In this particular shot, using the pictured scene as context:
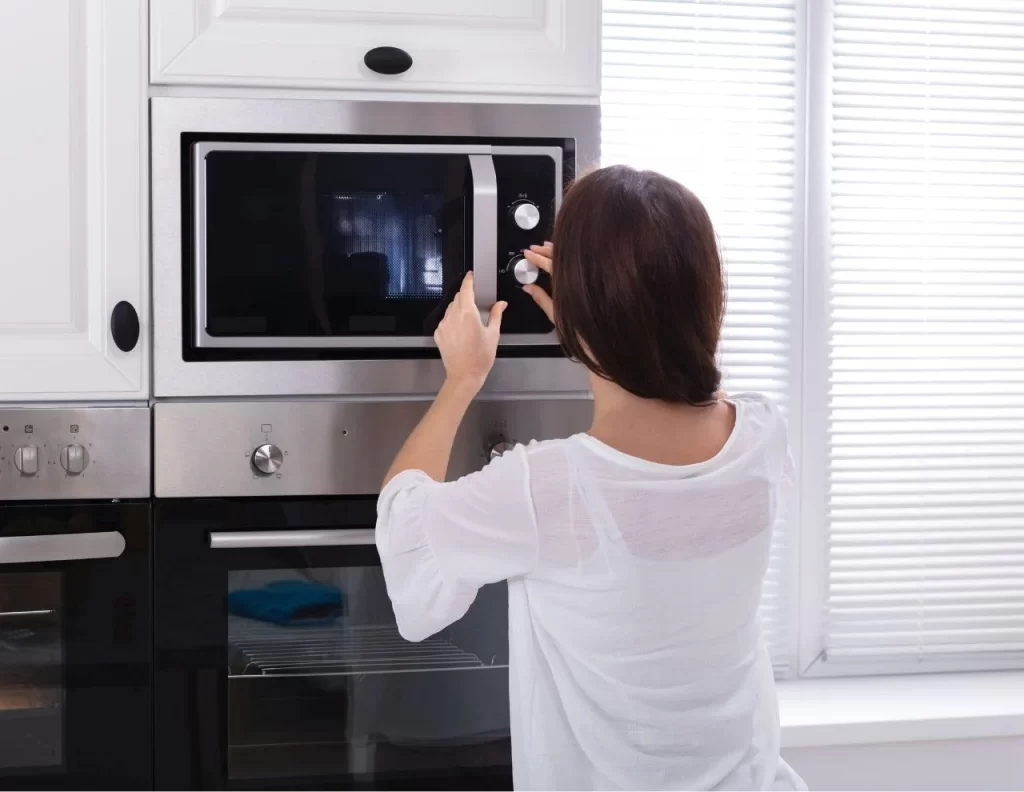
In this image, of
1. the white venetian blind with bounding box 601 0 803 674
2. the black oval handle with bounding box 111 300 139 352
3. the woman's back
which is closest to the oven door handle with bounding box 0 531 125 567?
the black oval handle with bounding box 111 300 139 352

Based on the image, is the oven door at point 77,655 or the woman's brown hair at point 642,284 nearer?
the woman's brown hair at point 642,284

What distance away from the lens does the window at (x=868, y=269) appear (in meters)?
2.02

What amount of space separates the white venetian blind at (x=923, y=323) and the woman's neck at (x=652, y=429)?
1.12 metres

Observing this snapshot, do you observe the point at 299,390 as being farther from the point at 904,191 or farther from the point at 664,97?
the point at 904,191

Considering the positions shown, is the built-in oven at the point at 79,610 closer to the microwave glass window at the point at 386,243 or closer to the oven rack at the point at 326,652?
the oven rack at the point at 326,652

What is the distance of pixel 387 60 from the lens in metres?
1.24

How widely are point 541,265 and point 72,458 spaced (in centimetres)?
64

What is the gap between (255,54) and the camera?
123cm

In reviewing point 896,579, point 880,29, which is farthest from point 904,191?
point 896,579

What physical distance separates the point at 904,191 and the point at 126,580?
1.74 metres

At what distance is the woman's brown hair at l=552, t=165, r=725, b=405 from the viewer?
0.99m

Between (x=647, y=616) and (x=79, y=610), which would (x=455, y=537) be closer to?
(x=647, y=616)

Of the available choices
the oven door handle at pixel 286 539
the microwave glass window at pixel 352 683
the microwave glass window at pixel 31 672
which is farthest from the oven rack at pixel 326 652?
the microwave glass window at pixel 31 672

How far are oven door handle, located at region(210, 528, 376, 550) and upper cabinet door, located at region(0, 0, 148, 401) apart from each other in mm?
233
